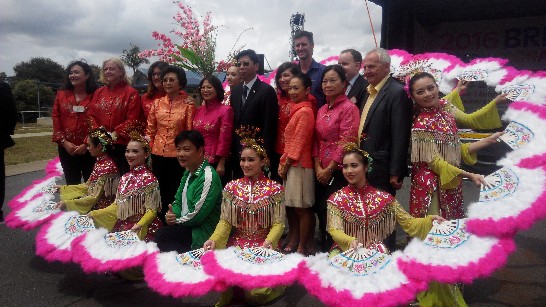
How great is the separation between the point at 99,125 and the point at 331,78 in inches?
96.4

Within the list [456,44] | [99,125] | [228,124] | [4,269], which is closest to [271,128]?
[228,124]

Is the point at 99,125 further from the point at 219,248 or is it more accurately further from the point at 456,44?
the point at 456,44

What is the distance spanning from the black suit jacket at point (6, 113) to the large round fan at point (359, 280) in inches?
173

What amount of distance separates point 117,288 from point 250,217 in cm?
133

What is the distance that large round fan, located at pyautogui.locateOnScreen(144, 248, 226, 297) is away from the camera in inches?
99.8

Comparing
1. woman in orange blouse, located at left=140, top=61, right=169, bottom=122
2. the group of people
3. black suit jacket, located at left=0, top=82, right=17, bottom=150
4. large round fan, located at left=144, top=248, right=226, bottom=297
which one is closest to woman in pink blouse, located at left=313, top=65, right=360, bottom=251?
the group of people

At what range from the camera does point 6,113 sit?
523cm

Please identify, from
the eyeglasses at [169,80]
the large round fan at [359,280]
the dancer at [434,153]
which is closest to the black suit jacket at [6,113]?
the eyeglasses at [169,80]

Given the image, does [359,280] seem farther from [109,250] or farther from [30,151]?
[30,151]

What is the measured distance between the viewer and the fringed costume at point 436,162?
304cm

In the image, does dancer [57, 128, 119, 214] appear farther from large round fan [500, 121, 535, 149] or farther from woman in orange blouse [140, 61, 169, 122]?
large round fan [500, 121, 535, 149]

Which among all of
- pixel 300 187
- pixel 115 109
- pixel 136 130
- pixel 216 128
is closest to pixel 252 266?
pixel 300 187

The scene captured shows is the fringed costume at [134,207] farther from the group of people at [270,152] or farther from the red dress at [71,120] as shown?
the red dress at [71,120]

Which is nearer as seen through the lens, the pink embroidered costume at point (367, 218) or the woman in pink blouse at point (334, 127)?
the pink embroidered costume at point (367, 218)
